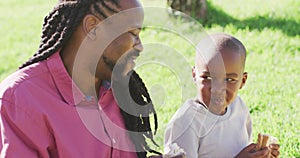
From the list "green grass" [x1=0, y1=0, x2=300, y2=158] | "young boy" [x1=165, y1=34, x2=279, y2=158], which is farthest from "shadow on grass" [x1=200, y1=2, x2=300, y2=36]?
"young boy" [x1=165, y1=34, x2=279, y2=158]

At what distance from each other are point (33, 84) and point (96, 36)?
37cm

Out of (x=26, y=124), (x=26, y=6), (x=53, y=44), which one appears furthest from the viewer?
(x=26, y=6)

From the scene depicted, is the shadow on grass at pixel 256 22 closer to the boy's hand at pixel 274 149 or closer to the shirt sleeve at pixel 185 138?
the boy's hand at pixel 274 149

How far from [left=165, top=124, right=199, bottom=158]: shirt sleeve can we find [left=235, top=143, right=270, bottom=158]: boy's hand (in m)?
0.28

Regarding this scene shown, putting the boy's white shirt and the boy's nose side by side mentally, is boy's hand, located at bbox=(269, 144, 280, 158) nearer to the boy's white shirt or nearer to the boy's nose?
the boy's white shirt

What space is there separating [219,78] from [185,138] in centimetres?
39

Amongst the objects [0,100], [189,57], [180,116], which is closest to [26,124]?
[0,100]

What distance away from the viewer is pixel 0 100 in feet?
8.98

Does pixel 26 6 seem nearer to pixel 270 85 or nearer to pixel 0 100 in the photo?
pixel 270 85

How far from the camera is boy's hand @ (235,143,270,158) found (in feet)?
11.4

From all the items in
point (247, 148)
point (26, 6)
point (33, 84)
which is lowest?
point (247, 148)

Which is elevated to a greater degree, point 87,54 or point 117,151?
point 87,54

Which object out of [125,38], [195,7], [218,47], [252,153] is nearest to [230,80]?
[218,47]

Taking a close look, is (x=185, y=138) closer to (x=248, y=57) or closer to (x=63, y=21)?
(x=63, y=21)
